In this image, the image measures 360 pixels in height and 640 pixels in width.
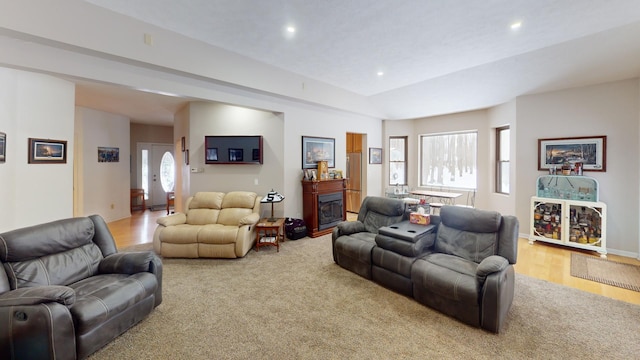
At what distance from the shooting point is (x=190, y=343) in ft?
7.11

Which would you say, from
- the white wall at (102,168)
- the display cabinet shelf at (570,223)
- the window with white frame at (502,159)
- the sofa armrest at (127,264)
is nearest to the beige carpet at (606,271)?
the display cabinet shelf at (570,223)

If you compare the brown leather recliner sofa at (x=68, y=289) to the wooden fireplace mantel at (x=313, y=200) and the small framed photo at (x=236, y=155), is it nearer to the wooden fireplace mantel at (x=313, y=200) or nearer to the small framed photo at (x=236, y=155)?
the small framed photo at (x=236, y=155)

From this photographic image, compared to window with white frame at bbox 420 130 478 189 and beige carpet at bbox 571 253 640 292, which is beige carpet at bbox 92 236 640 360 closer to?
beige carpet at bbox 571 253 640 292

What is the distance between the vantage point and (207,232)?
3.95 meters

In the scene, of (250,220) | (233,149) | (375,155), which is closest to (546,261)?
(375,155)


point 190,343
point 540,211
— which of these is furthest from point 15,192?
point 540,211

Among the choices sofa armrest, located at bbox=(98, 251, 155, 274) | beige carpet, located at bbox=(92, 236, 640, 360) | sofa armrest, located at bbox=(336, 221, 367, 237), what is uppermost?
sofa armrest, located at bbox=(336, 221, 367, 237)

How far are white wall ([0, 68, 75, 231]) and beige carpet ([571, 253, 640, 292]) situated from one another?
7589 millimetres

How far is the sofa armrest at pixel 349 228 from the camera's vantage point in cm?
381

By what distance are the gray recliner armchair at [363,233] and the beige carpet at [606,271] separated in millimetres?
2546

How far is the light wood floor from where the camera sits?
3039 mm

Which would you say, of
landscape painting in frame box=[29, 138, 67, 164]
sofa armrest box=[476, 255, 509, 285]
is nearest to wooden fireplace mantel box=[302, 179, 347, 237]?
sofa armrest box=[476, 255, 509, 285]

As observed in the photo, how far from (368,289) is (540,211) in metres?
3.88

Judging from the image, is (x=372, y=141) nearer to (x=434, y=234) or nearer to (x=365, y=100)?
(x=365, y=100)
